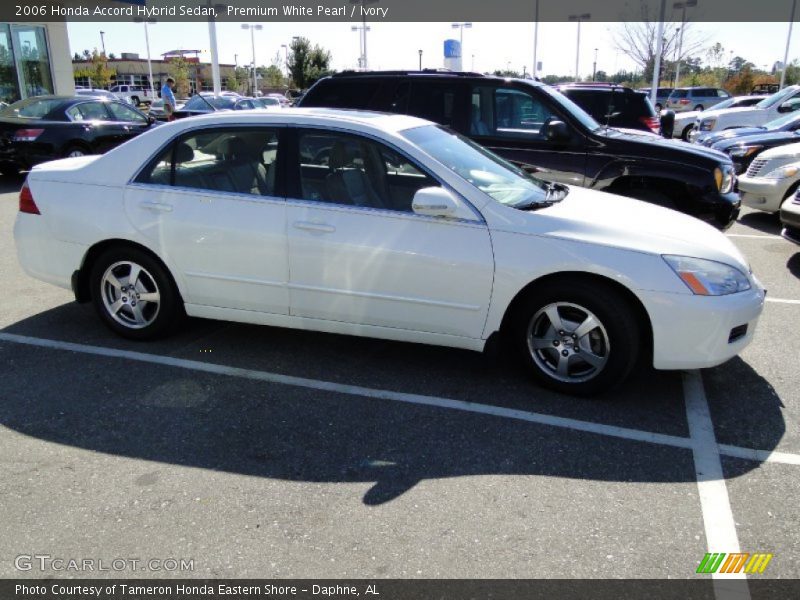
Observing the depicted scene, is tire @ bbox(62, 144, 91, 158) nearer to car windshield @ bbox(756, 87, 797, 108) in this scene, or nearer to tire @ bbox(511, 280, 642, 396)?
tire @ bbox(511, 280, 642, 396)

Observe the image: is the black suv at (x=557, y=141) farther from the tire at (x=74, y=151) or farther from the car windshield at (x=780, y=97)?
the car windshield at (x=780, y=97)

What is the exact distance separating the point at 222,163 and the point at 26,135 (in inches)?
365

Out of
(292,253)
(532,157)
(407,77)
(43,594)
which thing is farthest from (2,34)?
(43,594)

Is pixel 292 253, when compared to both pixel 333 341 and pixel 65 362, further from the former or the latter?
pixel 65 362

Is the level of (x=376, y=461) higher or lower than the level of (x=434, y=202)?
lower

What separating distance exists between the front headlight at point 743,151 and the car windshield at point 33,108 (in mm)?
12162

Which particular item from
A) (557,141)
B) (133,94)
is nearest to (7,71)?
(557,141)

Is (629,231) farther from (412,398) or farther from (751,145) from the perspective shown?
(751,145)

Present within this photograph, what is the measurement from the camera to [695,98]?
32469 millimetres

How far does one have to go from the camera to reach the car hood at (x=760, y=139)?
11.4m

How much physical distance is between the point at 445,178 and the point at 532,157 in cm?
338

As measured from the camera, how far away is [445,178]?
13.4ft

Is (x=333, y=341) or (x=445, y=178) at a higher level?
(x=445, y=178)

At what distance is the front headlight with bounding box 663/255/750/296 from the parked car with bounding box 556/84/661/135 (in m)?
7.72
